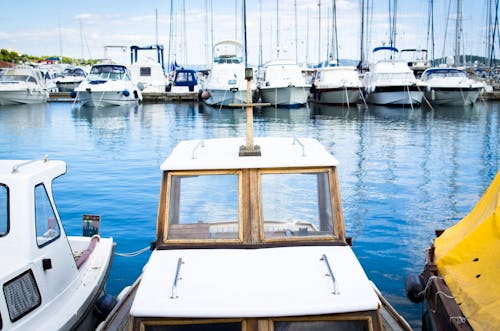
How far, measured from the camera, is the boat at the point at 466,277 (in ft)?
19.4

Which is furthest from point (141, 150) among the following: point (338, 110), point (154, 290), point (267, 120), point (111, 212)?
point (338, 110)

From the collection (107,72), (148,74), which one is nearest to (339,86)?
(107,72)

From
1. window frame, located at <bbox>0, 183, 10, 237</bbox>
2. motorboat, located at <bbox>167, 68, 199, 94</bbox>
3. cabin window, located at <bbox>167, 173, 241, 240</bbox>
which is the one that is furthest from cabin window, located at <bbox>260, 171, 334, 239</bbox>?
motorboat, located at <bbox>167, 68, 199, 94</bbox>

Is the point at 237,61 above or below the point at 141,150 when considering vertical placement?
above

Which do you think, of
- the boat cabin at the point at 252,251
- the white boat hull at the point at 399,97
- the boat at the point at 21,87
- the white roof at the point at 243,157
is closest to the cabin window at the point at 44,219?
the boat cabin at the point at 252,251

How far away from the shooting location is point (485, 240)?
21.6ft

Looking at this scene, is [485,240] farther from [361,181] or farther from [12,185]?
[361,181]

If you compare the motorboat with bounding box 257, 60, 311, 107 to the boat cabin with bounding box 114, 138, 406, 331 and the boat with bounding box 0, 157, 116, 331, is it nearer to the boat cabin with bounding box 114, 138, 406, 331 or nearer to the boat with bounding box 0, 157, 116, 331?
the boat with bounding box 0, 157, 116, 331

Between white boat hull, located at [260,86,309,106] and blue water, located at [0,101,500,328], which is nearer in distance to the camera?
blue water, located at [0,101,500,328]

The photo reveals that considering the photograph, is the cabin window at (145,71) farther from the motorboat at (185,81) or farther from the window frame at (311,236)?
the window frame at (311,236)

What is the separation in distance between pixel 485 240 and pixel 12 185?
5596 mm

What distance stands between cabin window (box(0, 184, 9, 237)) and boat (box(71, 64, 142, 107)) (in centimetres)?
4142

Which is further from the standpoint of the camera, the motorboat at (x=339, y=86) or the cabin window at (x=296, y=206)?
the motorboat at (x=339, y=86)

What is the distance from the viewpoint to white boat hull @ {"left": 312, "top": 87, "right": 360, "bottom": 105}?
4788 cm
